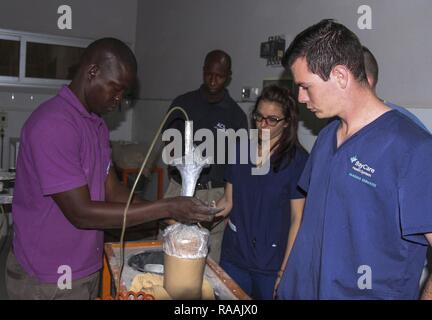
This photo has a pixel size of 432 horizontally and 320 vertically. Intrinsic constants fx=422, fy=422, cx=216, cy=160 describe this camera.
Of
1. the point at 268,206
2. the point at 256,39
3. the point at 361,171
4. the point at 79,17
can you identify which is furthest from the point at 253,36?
the point at 79,17

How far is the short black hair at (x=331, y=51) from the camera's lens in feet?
4.07

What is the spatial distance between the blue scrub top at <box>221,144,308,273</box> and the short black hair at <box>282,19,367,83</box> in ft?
2.32

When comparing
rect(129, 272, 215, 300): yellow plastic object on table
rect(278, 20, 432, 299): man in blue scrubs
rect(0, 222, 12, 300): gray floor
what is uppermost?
rect(278, 20, 432, 299): man in blue scrubs

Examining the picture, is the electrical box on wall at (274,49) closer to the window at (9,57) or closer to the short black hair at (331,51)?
the short black hair at (331,51)

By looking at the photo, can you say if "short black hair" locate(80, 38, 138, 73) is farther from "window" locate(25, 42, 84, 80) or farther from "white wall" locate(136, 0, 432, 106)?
"window" locate(25, 42, 84, 80)

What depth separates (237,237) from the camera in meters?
1.94

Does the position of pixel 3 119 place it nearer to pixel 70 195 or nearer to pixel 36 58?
pixel 36 58

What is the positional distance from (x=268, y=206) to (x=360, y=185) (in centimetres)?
72

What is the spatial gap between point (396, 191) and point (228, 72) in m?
2.15

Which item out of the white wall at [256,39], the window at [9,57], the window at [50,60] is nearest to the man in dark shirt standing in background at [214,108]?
the white wall at [256,39]

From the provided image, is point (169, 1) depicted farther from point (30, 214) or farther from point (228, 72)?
point (30, 214)

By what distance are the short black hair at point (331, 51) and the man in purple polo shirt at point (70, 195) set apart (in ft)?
1.86

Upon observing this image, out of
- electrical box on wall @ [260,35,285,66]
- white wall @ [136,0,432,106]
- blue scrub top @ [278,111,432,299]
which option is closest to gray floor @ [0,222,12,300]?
white wall @ [136,0,432,106]

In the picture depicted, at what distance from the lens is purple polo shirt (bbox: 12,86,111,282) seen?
1297mm
